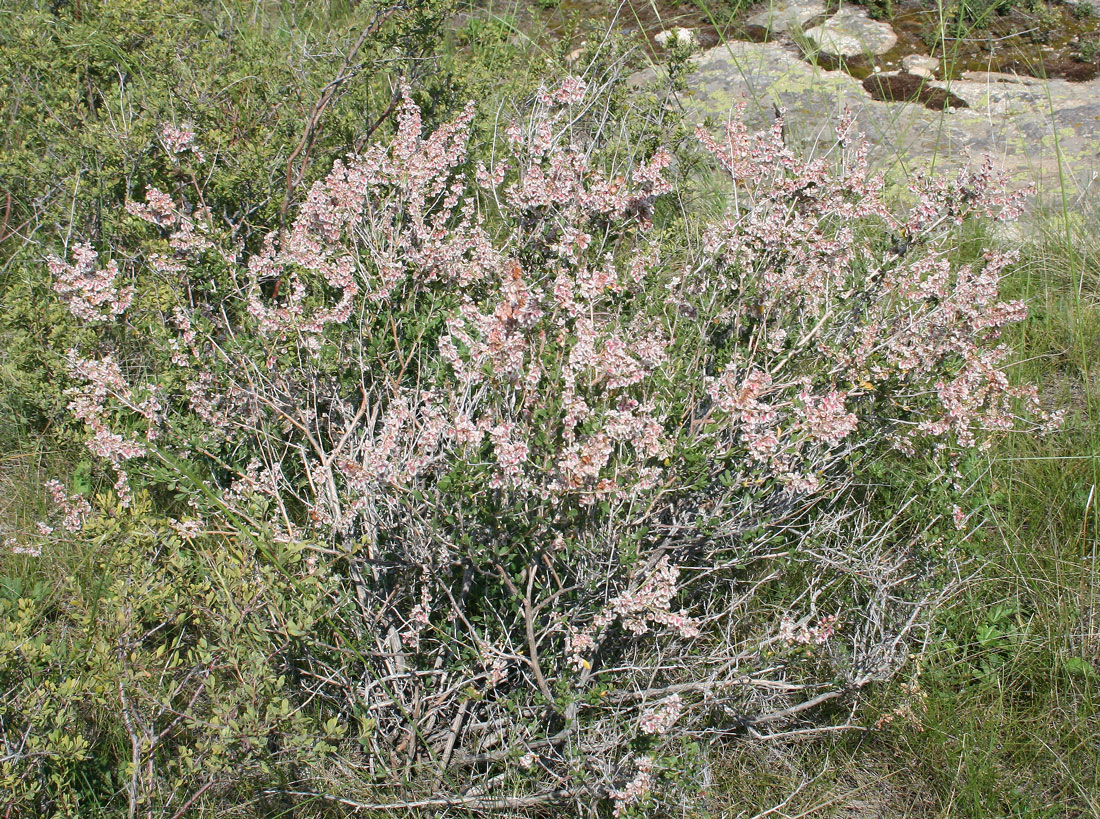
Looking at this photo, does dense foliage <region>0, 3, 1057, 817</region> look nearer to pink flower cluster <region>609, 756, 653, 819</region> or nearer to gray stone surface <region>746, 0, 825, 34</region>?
pink flower cluster <region>609, 756, 653, 819</region>

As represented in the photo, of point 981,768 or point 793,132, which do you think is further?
point 793,132

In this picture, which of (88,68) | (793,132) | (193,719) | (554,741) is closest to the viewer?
(193,719)

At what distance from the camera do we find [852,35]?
573cm

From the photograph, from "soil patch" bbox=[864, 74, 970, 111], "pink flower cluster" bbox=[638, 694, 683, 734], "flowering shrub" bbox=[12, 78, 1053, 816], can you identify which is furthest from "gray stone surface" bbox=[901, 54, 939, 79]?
"pink flower cluster" bbox=[638, 694, 683, 734]

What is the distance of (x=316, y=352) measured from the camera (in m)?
2.55

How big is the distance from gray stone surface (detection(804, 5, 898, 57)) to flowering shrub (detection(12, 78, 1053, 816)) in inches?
121

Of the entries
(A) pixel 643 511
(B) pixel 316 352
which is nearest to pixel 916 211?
(A) pixel 643 511

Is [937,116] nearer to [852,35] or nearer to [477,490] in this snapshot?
[852,35]

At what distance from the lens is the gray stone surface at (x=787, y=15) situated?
5.93 meters

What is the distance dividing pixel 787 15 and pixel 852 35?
21.2 inches

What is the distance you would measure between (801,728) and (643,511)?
0.84m

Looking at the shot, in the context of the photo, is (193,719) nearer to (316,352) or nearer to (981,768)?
(316,352)

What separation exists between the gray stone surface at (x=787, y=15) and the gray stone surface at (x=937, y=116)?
44 centimetres

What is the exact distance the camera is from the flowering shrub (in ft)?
6.99
